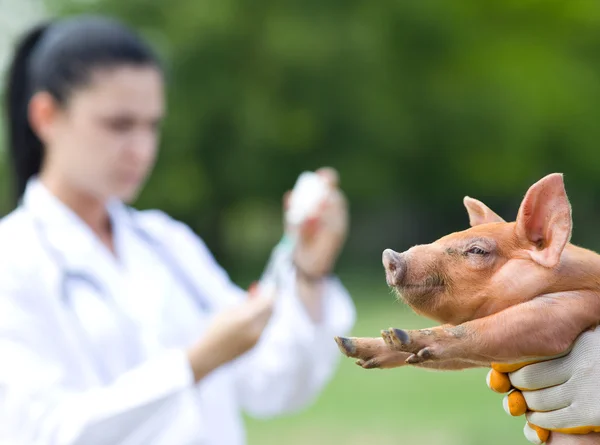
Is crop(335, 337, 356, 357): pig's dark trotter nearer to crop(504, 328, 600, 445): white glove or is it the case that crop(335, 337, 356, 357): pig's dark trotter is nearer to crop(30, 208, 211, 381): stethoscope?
crop(504, 328, 600, 445): white glove

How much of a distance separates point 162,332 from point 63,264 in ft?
1.19

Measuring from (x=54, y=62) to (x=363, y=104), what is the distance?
579 inches

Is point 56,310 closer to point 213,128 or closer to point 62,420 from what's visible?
point 62,420

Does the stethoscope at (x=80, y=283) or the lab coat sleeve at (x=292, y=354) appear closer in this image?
the stethoscope at (x=80, y=283)

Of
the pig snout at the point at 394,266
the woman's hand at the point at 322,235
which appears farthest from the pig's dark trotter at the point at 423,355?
the woman's hand at the point at 322,235

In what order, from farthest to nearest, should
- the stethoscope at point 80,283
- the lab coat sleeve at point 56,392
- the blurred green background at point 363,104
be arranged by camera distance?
1. the blurred green background at point 363,104
2. the stethoscope at point 80,283
3. the lab coat sleeve at point 56,392

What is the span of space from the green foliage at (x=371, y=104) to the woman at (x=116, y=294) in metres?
13.7

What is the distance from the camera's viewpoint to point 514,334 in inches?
50.2

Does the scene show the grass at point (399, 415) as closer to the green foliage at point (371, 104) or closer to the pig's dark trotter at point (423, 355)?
the pig's dark trotter at point (423, 355)

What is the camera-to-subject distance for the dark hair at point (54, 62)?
2.69 metres

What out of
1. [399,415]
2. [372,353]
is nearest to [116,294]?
[372,353]

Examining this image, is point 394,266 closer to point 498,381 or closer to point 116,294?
point 498,381

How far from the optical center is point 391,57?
1789cm

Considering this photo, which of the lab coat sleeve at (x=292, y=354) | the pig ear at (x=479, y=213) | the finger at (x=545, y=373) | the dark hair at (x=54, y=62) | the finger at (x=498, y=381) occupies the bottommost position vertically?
the lab coat sleeve at (x=292, y=354)
